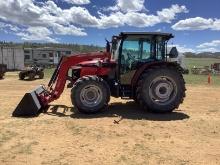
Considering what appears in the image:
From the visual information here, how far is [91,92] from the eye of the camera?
12.3 meters

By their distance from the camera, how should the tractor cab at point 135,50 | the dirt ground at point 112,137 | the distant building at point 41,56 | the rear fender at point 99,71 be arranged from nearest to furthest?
the dirt ground at point 112,137
the tractor cab at point 135,50
the rear fender at point 99,71
the distant building at point 41,56

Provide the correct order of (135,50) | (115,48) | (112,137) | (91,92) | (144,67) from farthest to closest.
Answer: (115,48) → (135,50) → (144,67) → (91,92) → (112,137)

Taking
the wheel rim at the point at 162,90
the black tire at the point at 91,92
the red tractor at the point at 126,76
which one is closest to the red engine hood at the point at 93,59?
the red tractor at the point at 126,76

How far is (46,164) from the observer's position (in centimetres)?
727

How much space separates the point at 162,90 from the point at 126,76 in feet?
3.93

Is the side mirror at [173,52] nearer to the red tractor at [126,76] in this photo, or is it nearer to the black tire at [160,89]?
the red tractor at [126,76]

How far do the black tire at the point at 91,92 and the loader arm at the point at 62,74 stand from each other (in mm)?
855

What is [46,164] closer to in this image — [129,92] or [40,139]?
[40,139]

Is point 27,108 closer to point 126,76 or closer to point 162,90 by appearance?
point 126,76

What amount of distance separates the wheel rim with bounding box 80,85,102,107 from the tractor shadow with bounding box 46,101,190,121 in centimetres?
37

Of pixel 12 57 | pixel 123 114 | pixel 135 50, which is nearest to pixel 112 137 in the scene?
pixel 123 114

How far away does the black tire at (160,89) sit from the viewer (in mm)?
12398

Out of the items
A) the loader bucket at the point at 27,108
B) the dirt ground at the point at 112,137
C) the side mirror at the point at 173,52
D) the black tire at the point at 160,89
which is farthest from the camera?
the side mirror at the point at 173,52

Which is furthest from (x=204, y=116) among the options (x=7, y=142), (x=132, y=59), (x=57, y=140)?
(x=7, y=142)
